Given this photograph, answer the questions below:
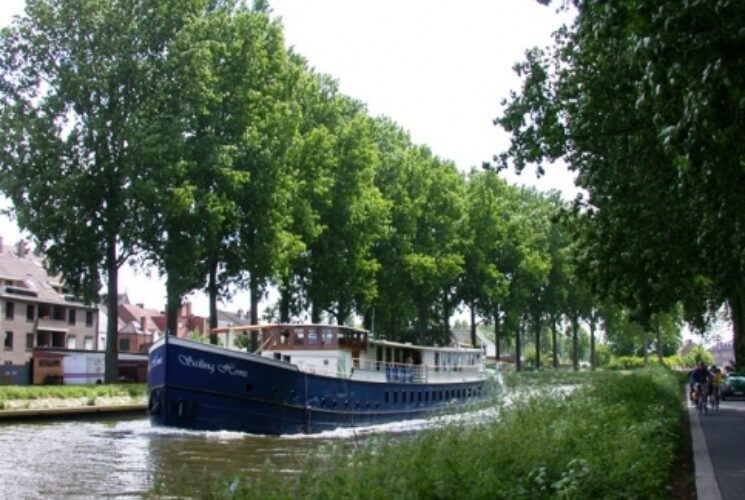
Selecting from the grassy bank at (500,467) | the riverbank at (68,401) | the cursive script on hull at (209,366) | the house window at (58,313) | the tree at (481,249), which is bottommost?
the riverbank at (68,401)

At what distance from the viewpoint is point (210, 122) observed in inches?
1731

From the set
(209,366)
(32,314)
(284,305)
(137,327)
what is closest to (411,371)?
(284,305)

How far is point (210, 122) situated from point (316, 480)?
36645 millimetres

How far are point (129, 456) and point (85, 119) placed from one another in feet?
72.4

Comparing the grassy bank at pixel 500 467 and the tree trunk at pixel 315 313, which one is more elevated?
the tree trunk at pixel 315 313

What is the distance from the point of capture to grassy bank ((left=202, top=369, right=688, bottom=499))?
8391 millimetres

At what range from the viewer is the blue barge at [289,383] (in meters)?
29.2

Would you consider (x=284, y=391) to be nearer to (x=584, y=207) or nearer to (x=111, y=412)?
(x=111, y=412)

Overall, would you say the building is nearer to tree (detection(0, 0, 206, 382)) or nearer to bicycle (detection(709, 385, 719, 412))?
tree (detection(0, 0, 206, 382))

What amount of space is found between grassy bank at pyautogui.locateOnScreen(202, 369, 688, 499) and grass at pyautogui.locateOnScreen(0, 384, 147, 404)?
26644 millimetres

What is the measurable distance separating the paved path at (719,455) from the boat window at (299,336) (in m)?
15.2

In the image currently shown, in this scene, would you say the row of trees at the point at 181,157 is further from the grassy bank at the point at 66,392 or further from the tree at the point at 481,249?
the tree at the point at 481,249

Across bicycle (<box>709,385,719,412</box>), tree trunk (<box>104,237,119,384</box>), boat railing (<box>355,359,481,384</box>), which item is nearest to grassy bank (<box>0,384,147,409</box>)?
tree trunk (<box>104,237,119,384</box>)

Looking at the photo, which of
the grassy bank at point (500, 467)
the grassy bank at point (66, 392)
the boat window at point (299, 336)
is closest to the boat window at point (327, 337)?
the boat window at point (299, 336)
